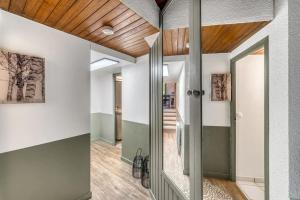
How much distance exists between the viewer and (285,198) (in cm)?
108

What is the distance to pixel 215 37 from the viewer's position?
5.38ft

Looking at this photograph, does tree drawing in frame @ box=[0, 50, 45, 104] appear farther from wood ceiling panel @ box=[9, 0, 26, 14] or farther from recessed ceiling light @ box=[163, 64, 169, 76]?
recessed ceiling light @ box=[163, 64, 169, 76]

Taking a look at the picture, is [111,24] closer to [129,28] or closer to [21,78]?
[129,28]

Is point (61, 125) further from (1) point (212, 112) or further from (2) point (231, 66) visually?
(2) point (231, 66)

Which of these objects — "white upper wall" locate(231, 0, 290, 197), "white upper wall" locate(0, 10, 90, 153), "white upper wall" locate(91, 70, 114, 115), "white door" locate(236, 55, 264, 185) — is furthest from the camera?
"white upper wall" locate(91, 70, 114, 115)

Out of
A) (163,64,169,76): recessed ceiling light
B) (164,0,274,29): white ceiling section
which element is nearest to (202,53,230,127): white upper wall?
(164,0,274,29): white ceiling section

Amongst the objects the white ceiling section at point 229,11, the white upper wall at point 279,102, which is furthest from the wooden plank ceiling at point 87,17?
the white upper wall at point 279,102

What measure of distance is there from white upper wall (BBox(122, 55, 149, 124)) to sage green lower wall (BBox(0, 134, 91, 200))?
1.05 metres

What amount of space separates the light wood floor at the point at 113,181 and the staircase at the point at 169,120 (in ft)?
3.35

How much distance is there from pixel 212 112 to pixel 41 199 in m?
2.10

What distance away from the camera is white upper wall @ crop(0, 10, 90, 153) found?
53.4 inches

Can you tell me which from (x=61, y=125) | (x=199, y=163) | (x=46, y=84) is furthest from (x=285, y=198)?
(x=46, y=84)

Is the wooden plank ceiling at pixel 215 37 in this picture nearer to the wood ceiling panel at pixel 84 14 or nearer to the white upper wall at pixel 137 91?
the wood ceiling panel at pixel 84 14

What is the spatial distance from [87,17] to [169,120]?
55.3 inches
